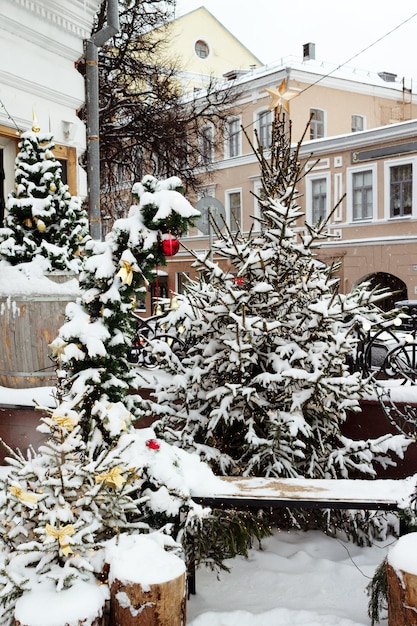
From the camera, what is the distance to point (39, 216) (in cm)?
561

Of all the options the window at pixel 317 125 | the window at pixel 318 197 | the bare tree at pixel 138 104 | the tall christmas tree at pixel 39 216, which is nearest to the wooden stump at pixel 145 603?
the tall christmas tree at pixel 39 216

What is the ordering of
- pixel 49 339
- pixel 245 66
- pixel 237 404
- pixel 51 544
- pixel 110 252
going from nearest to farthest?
pixel 51 544
pixel 110 252
pixel 237 404
pixel 49 339
pixel 245 66

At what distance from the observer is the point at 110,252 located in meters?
3.22

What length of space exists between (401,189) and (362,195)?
149 cm

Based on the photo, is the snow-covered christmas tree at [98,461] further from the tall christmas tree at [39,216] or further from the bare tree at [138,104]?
the bare tree at [138,104]

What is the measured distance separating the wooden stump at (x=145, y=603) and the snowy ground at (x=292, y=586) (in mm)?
598

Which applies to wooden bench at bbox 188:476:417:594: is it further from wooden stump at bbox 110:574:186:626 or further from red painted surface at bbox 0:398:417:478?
red painted surface at bbox 0:398:417:478

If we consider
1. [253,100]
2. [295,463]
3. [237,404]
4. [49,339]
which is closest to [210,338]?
[237,404]

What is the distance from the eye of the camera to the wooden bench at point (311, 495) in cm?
322

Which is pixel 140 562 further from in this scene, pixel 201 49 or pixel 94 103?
pixel 201 49

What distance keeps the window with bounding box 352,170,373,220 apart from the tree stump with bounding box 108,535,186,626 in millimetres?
19286

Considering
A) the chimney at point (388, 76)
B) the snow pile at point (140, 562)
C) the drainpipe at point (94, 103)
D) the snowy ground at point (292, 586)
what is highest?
the chimney at point (388, 76)

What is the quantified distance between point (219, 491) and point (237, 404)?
850 mm

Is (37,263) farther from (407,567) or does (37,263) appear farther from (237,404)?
(407,567)
